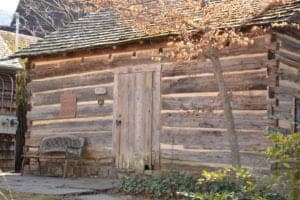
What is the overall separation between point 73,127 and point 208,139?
428 centimetres

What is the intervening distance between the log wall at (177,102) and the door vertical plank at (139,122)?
1.52ft

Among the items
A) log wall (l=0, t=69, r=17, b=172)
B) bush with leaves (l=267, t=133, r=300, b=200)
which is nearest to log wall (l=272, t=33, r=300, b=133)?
bush with leaves (l=267, t=133, r=300, b=200)

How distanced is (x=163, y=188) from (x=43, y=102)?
6.56 m

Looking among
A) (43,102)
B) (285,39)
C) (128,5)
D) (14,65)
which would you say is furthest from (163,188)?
(14,65)

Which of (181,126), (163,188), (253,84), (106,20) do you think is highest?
(106,20)

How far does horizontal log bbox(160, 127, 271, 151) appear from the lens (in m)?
10.7

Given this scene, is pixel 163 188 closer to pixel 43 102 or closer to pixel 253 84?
pixel 253 84

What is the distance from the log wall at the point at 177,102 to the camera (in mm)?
10859

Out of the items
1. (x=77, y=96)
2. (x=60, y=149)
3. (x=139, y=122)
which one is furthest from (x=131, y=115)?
(x=60, y=149)

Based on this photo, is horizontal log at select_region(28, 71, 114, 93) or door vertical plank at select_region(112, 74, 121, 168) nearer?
door vertical plank at select_region(112, 74, 121, 168)

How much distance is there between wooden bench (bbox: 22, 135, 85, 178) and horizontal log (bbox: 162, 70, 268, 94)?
2923mm

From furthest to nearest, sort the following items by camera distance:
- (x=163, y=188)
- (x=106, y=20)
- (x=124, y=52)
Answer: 1. (x=106, y=20)
2. (x=124, y=52)
3. (x=163, y=188)

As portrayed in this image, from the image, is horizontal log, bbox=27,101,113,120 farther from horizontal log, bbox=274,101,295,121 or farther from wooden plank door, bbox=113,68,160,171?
horizontal log, bbox=274,101,295,121

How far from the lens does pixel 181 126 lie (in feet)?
39.3
